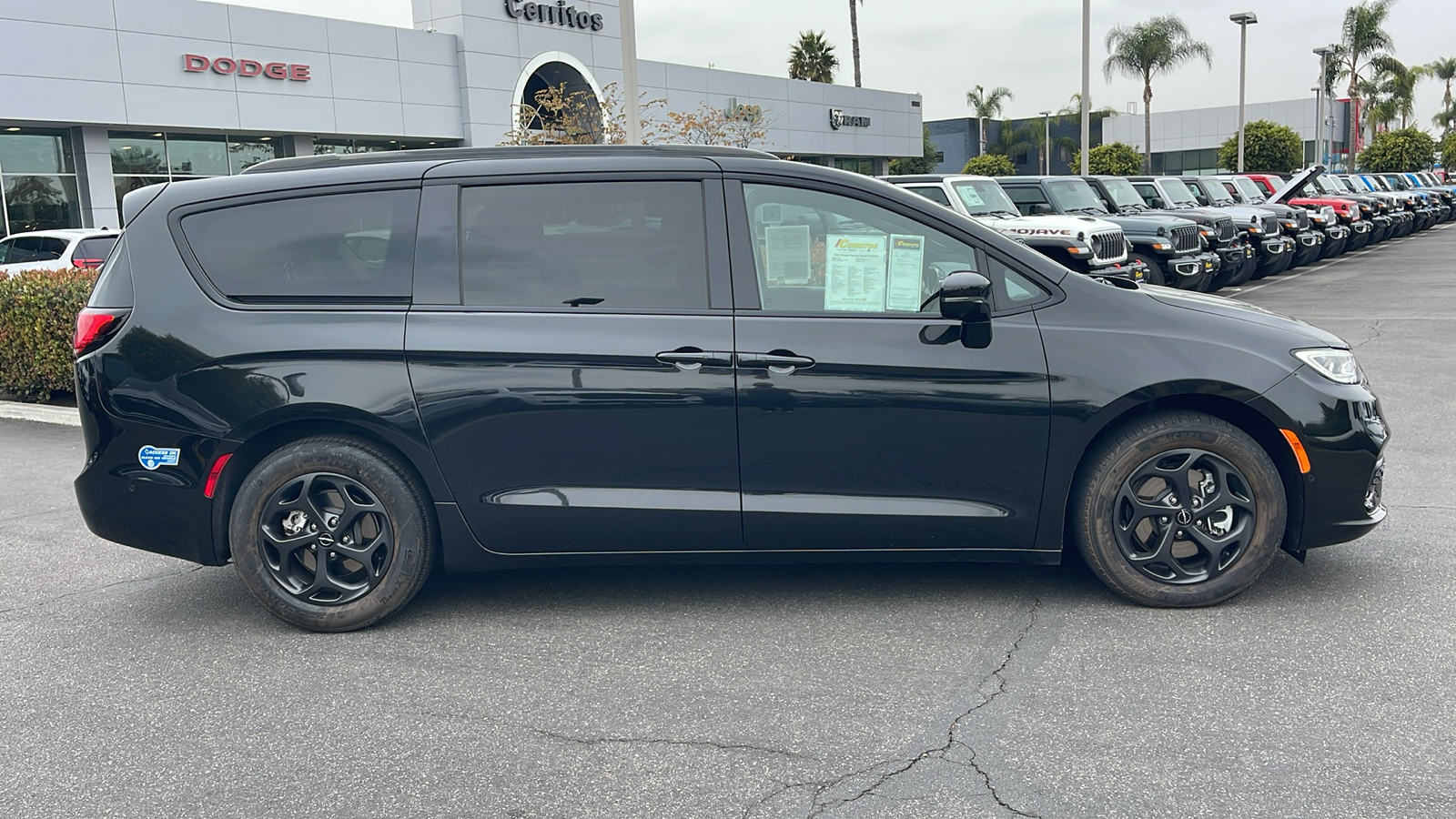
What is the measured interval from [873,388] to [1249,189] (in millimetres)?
23940

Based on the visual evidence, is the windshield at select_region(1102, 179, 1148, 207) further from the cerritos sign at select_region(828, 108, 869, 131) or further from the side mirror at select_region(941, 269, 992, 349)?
the cerritos sign at select_region(828, 108, 869, 131)

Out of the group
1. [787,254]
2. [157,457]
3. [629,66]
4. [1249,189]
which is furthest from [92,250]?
[1249,189]

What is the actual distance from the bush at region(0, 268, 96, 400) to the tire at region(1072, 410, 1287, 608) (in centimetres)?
900

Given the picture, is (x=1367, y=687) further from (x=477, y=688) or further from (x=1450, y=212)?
(x=1450, y=212)

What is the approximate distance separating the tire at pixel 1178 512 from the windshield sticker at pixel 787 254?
128cm

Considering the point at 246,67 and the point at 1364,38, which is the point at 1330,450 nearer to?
the point at 246,67

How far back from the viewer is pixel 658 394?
4270 mm

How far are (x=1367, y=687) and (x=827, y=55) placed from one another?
6724 cm

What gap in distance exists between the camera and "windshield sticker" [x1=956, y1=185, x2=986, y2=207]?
14992 millimetres

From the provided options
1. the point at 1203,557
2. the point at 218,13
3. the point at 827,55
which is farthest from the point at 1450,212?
the point at 1203,557

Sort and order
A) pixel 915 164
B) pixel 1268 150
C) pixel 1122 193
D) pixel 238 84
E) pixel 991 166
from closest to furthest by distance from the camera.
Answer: pixel 1122 193, pixel 238 84, pixel 1268 150, pixel 915 164, pixel 991 166

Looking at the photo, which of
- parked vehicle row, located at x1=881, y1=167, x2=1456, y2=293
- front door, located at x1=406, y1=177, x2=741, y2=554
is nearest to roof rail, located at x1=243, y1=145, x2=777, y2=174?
front door, located at x1=406, y1=177, x2=741, y2=554

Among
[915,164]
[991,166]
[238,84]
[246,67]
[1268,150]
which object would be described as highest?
Answer: [246,67]

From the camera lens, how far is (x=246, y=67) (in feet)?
97.5
